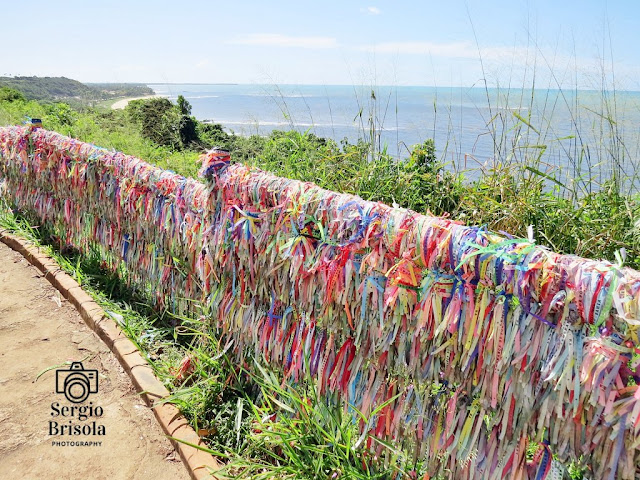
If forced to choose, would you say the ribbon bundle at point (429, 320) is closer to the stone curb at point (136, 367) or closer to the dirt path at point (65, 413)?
the stone curb at point (136, 367)

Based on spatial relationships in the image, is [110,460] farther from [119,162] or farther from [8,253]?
[8,253]

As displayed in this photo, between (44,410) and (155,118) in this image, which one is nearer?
(44,410)

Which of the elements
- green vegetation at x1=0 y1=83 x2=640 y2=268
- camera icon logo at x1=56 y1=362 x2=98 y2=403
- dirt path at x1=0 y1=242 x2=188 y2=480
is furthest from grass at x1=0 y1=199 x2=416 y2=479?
green vegetation at x1=0 y1=83 x2=640 y2=268

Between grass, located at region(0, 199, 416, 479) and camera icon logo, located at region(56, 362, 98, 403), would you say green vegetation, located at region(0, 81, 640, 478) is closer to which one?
grass, located at region(0, 199, 416, 479)

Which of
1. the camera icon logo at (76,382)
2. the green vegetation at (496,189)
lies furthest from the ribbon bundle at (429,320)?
the camera icon logo at (76,382)

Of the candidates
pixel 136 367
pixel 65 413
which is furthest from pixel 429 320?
pixel 65 413

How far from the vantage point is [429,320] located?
172cm

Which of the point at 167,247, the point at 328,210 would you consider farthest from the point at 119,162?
the point at 328,210

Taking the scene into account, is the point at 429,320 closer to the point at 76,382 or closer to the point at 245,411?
the point at 245,411

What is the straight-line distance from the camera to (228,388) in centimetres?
283

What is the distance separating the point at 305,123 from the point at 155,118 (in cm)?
2190

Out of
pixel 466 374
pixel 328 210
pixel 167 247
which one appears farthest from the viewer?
pixel 167 247

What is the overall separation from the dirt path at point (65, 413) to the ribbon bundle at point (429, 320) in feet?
2.25

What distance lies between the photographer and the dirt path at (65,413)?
8.07 feet
